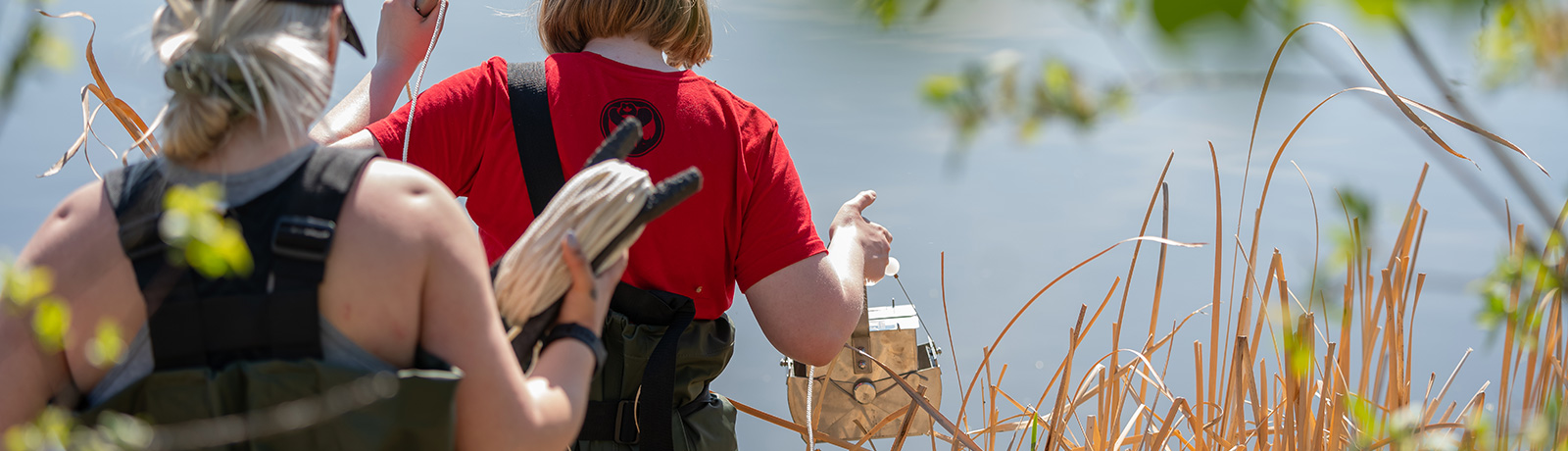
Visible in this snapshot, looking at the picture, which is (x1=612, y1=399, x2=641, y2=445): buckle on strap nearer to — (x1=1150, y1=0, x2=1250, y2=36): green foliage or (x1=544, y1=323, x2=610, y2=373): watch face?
(x1=544, y1=323, x2=610, y2=373): watch face

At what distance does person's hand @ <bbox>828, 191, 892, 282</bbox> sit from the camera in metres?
1.62

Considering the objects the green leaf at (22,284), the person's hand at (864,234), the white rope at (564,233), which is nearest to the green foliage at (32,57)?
the green leaf at (22,284)

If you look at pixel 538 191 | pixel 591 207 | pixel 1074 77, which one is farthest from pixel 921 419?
pixel 1074 77

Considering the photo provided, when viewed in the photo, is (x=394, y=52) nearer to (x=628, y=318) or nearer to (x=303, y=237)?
(x=628, y=318)

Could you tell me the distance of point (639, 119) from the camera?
52.7 inches

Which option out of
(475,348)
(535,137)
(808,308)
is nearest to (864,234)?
(808,308)

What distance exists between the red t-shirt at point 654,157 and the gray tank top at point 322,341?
0.50 m

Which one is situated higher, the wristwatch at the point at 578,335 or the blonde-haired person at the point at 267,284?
the blonde-haired person at the point at 267,284

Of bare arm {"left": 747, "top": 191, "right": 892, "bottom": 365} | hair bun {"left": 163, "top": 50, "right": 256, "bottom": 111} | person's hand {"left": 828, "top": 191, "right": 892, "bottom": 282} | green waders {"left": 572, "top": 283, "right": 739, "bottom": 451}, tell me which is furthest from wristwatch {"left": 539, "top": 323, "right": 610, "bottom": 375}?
person's hand {"left": 828, "top": 191, "right": 892, "bottom": 282}

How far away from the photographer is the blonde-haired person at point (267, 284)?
76 cm

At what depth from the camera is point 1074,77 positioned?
0.50m

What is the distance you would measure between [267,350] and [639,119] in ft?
2.09

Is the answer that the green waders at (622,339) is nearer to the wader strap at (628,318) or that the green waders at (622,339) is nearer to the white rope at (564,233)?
the wader strap at (628,318)

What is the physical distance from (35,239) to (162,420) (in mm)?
167
